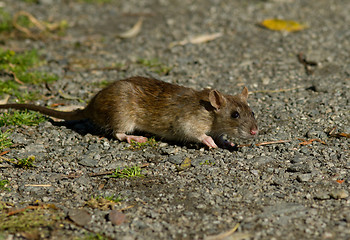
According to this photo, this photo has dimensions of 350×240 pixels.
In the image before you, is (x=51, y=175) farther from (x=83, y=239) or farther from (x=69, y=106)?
(x=69, y=106)

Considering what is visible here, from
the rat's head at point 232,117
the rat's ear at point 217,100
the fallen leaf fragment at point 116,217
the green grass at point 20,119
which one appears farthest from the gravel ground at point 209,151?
the rat's ear at point 217,100

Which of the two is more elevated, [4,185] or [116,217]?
[116,217]

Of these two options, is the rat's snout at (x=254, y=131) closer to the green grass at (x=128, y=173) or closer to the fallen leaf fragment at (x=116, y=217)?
the green grass at (x=128, y=173)

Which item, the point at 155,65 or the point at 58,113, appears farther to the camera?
the point at 155,65

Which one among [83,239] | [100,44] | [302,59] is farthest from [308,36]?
[83,239]

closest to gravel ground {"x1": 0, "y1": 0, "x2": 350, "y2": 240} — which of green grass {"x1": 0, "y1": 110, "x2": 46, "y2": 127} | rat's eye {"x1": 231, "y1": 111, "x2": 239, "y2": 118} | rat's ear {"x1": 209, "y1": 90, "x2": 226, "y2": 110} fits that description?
green grass {"x1": 0, "y1": 110, "x2": 46, "y2": 127}

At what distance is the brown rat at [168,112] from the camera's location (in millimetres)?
6215

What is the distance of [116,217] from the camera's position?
462 cm

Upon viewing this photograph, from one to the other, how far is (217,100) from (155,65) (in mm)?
2971

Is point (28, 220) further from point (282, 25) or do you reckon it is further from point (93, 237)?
point (282, 25)

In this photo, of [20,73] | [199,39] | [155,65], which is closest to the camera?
[20,73]

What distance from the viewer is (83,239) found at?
430 centimetres

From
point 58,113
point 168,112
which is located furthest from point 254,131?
point 58,113

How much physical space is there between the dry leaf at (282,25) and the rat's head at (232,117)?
4825 mm
